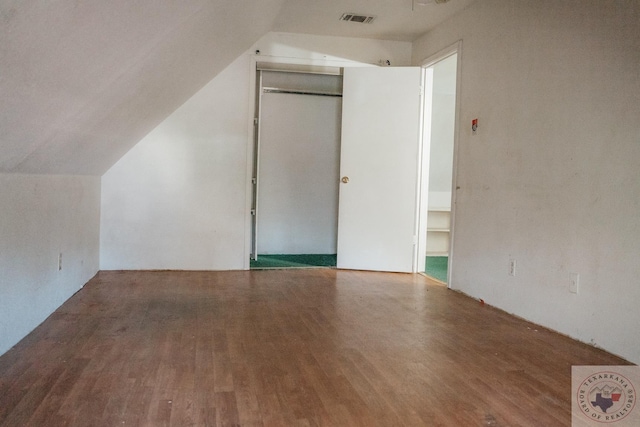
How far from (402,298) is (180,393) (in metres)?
2.41

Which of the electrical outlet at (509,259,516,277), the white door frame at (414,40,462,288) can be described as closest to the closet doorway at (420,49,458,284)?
the white door frame at (414,40,462,288)

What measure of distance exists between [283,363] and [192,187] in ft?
10.0

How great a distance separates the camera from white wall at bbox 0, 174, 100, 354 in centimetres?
269

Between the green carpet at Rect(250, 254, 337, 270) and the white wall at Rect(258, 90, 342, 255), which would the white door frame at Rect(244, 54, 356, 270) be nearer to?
the green carpet at Rect(250, 254, 337, 270)

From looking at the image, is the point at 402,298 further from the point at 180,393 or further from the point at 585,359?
the point at 180,393

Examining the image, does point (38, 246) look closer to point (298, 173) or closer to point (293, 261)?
point (293, 261)

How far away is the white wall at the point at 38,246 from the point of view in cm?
269

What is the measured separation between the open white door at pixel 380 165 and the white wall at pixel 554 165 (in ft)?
2.91

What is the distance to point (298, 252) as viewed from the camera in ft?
22.1

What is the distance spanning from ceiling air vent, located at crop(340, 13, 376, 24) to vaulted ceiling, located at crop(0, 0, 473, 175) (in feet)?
0.33

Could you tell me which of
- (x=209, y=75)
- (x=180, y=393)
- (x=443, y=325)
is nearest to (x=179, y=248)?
(x=209, y=75)

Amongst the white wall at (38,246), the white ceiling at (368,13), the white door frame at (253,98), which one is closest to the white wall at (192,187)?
the white door frame at (253,98)

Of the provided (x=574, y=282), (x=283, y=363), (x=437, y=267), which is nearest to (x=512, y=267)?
(x=574, y=282)

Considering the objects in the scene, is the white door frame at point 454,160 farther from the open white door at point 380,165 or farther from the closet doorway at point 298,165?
the closet doorway at point 298,165
